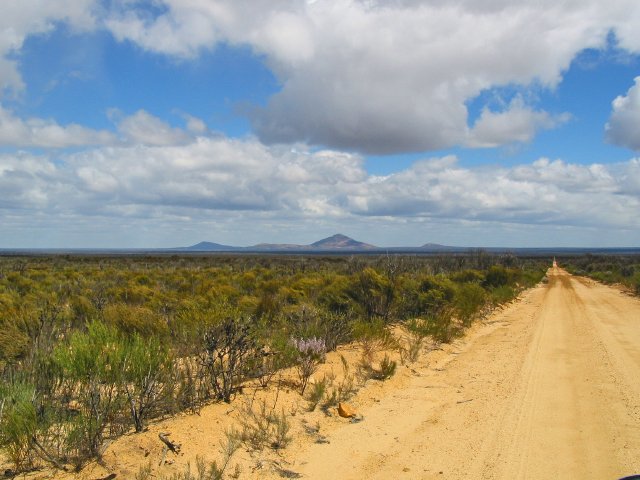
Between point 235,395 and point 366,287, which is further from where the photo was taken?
point 366,287

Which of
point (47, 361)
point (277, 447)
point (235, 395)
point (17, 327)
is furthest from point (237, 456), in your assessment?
point (17, 327)

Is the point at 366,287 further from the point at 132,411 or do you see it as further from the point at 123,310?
the point at 132,411

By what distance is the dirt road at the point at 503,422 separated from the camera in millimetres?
5992

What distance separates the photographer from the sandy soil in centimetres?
589

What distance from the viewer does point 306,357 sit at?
9117 mm

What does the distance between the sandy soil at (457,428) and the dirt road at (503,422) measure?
16 mm

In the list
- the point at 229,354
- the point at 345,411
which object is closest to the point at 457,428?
the point at 345,411

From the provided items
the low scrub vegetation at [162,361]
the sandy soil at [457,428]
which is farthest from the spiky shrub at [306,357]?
the sandy soil at [457,428]

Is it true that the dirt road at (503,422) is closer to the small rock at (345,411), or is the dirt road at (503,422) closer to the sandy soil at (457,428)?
the sandy soil at (457,428)

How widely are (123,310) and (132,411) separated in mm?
5520

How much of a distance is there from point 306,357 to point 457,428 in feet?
9.38

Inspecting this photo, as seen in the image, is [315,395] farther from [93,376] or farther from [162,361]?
[93,376]

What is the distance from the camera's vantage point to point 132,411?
6.34 m

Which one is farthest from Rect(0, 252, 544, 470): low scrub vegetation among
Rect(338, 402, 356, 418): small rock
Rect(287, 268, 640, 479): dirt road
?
Rect(287, 268, 640, 479): dirt road
